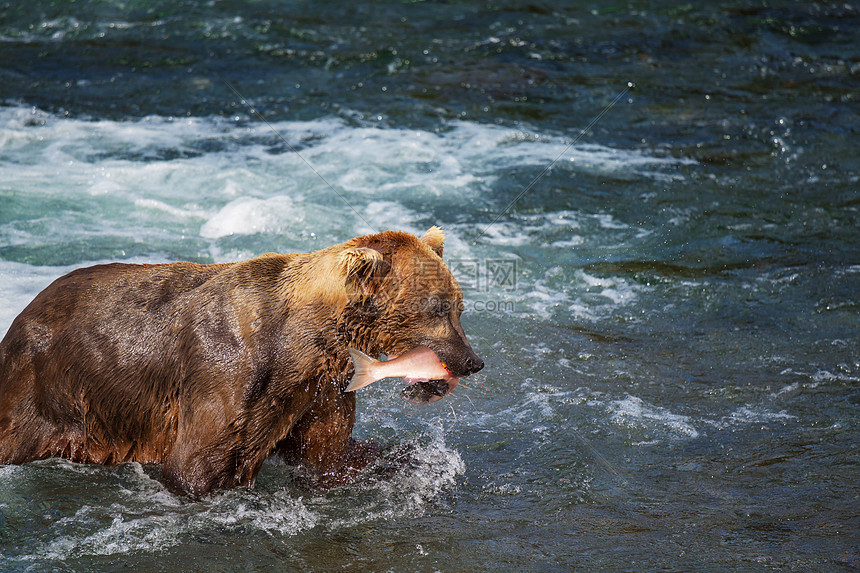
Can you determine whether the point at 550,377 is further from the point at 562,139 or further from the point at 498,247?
the point at 562,139

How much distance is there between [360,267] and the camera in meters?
4.45

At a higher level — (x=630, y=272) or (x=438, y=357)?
(x=438, y=357)

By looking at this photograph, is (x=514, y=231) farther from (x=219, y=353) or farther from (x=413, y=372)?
(x=219, y=353)

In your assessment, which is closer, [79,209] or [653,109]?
[79,209]

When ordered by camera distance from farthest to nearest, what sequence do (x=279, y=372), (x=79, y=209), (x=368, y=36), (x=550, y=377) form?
(x=368, y=36), (x=79, y=209), (x=550, y=377), (x=279, y=372)

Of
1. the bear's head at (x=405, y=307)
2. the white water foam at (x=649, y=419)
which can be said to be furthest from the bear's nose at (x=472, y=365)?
the white water foam at (x=649, y=419)

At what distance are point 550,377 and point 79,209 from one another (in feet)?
17.5

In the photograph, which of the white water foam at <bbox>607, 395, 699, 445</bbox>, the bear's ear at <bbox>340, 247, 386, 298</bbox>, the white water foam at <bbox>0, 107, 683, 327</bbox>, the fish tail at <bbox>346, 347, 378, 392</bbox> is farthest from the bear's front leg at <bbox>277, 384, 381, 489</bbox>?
the white water foam at <bbox>0, 107, 683, 327</bbox>

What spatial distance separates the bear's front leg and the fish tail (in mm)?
378

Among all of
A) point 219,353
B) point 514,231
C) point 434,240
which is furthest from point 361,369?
point 514,231

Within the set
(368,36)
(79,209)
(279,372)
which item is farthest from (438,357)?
(368,36)

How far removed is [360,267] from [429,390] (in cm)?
80

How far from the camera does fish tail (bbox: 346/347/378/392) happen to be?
4.27 m

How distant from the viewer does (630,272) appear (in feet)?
28.2
